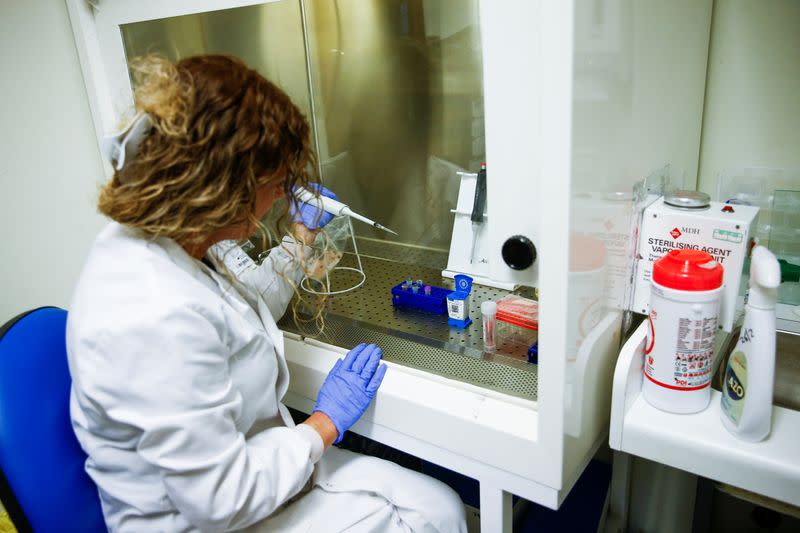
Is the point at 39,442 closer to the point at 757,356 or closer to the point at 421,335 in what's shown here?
the point at 421,335

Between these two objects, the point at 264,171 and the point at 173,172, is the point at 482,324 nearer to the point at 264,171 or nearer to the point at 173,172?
the point at 264,171

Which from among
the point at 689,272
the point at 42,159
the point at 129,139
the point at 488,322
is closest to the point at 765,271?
the point at 689,272

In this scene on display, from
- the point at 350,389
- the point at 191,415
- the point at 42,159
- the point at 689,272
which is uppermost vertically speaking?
the point at 42,159

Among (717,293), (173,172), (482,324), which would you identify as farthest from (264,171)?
(717,293)

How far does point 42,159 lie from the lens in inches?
65.2

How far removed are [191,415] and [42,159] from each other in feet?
4.27

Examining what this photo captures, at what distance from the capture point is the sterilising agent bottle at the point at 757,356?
0.74 meters

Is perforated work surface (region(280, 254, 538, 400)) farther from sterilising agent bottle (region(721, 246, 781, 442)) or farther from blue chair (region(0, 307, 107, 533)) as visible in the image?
blue chair (region(0, 307, 107, 533))

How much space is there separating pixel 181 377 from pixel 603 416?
2.28ft

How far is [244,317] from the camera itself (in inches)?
37.2

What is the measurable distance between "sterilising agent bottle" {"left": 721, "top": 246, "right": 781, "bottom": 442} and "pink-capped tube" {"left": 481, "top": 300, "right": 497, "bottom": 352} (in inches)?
15.6

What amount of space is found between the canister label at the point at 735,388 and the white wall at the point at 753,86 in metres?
0.63

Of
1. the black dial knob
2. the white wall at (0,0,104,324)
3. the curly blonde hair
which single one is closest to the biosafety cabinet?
the black dial knob

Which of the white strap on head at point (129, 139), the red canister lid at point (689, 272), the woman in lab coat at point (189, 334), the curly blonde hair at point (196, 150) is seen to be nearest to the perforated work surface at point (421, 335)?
the woman in lab coat at point (189, 334)
